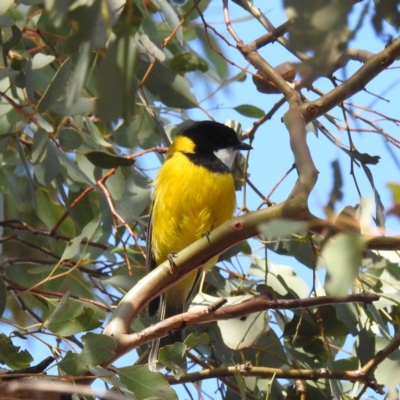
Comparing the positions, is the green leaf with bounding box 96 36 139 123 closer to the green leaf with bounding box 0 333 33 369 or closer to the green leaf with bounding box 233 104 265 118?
the green leaf with bounding box 0 333 33 369

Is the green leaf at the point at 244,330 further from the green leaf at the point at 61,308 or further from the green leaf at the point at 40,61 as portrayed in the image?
the green leaf at the point at 40,61

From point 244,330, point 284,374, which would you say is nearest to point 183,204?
point 244,330

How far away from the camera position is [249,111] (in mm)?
3168

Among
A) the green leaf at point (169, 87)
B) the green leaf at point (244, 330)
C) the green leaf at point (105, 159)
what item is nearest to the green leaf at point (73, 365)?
the green leaf at point (244, 330)

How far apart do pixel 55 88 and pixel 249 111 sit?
1.16 metres

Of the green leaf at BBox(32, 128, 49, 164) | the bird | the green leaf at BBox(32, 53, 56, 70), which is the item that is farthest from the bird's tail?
the green leaf at BBox(32, 53, 56, 70)

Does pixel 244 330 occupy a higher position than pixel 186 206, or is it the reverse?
pixel 186 206

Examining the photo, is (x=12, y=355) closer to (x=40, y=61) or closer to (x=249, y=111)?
(x=40, y=61)

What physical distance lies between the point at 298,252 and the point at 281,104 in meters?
0.53

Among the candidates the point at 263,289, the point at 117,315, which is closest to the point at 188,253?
the point at 117,315

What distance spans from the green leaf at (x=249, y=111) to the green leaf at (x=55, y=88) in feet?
3.67

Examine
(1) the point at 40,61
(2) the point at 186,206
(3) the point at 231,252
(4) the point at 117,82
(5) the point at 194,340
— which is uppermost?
(1) the point at 40,61

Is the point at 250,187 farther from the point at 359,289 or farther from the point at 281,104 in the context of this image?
the point at 359,289

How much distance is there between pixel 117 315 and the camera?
186 cm
